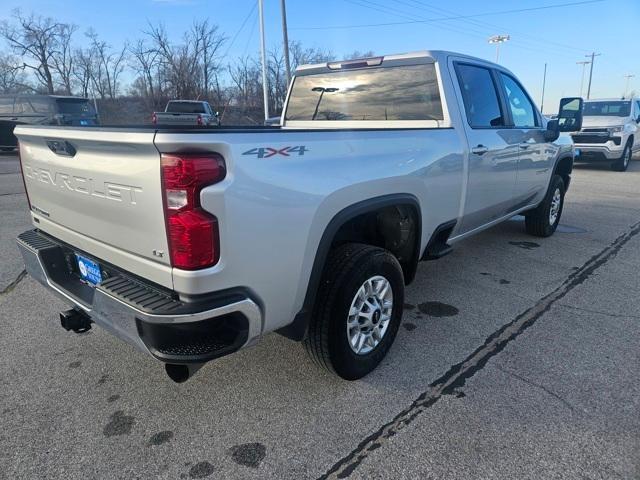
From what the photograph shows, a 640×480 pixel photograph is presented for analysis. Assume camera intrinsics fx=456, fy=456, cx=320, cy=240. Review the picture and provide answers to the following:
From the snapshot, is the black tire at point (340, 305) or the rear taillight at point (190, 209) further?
the black tire at point (340, 305)

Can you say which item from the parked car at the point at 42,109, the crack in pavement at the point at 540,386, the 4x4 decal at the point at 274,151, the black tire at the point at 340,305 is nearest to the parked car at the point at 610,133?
the crack in pavement at the point at 540,386

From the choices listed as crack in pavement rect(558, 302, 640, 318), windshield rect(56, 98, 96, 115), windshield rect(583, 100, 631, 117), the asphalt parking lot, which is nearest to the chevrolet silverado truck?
the asphalt parking lot

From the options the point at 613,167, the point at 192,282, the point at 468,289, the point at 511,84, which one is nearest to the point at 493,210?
the point at 468,289

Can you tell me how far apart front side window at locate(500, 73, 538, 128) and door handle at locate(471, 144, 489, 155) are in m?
1.00

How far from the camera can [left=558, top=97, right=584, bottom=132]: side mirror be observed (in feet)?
17.0

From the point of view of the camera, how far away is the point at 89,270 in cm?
252

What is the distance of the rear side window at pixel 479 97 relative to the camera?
3779mm

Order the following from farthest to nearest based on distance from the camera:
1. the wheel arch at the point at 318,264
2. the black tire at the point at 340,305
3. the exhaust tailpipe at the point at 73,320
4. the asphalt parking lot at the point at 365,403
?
the exhaust tailpipe at the point at 73,320, the black tire at the point at 340,305, the wheel arch at the point at 318,264, the asphalt parking lot at the point at 365,403

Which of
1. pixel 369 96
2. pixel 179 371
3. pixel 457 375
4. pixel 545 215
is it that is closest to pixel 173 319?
pixel 179 371

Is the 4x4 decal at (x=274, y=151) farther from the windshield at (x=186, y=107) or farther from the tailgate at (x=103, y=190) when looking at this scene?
the windshield at (x=186, y=107)

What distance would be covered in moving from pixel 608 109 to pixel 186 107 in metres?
15.4

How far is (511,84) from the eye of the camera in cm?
469

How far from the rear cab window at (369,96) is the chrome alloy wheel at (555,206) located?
3.10m

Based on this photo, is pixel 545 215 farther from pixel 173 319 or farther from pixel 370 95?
pixel 173 319
